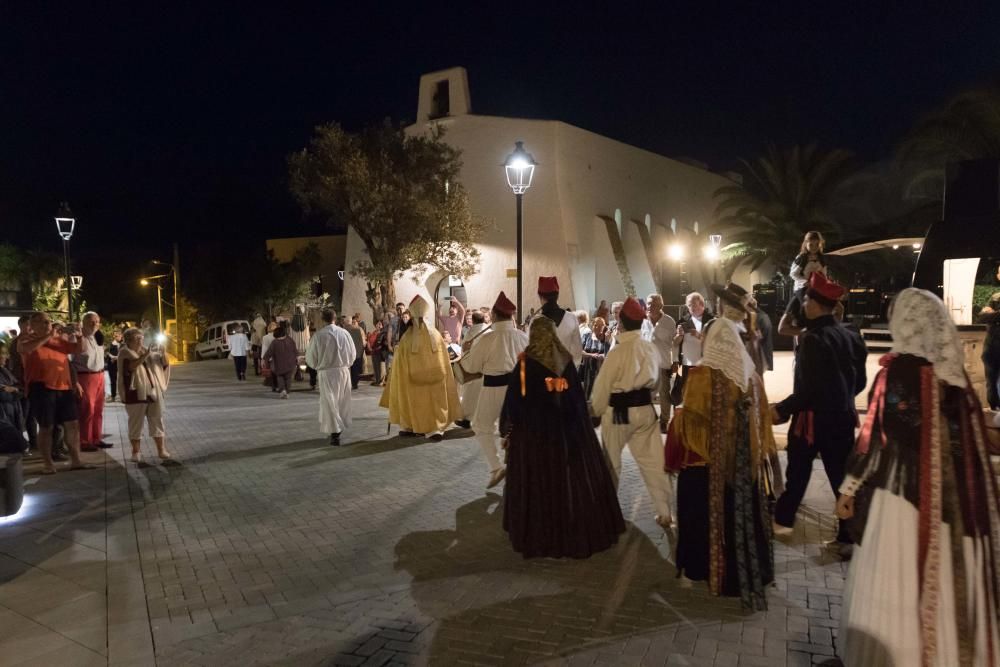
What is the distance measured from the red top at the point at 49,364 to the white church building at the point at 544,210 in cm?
1681

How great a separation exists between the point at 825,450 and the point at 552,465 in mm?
1940

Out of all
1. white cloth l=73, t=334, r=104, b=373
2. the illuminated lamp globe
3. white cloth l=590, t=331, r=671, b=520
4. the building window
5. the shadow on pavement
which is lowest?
the shadow on pavement

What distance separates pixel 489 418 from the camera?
7.09 m

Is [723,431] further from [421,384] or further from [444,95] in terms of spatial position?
[444,95]

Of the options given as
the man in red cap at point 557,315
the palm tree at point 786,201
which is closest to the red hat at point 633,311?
the man in red cap at point 557,315

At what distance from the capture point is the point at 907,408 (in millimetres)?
3174

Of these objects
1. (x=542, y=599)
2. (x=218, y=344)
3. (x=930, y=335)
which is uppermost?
(x=218, y=344)

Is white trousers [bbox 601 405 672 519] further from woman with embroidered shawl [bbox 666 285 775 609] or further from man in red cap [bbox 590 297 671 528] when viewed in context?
woman with embroidered shawl [bbox 666 285 775 609]

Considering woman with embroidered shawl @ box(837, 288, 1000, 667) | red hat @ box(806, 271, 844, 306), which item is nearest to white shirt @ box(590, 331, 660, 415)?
red hat @ box(806, 271, 844, 306)

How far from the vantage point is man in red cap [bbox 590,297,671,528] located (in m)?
5.35

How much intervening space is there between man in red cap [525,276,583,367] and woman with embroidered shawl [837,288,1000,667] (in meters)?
3.62

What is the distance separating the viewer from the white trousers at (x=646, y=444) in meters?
5.46

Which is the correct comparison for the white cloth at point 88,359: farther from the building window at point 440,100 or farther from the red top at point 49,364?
the building window at point 440,100

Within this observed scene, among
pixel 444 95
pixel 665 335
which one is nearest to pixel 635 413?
pixel 665 335
